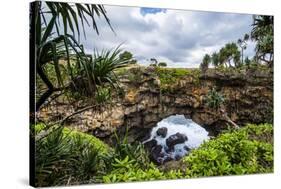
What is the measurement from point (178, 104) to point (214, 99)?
0.64 m

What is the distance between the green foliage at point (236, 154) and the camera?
28.2 ft

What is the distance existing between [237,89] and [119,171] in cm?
228

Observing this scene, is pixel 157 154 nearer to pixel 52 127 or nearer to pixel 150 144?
pixel 150 144

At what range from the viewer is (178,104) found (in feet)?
27.8

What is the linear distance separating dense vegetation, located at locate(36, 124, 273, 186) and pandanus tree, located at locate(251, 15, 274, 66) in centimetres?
108

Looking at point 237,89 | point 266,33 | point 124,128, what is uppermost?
point 266,33

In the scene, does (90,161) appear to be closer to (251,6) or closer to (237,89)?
(237,89)

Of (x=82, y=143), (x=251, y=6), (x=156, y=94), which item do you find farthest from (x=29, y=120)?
(x=251, y=6)

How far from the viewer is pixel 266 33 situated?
30.1ft

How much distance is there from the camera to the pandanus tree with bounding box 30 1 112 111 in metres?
7.46

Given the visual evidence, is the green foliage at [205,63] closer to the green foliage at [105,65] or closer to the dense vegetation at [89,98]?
the dense vegetation at [89,98]

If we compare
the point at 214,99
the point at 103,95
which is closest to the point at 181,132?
the point at 214,99

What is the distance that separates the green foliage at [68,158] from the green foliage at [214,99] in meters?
1.77

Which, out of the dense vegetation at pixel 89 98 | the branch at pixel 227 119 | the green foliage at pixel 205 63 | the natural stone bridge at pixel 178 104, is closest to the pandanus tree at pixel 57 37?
the dense vegetation at pixel 89 98
